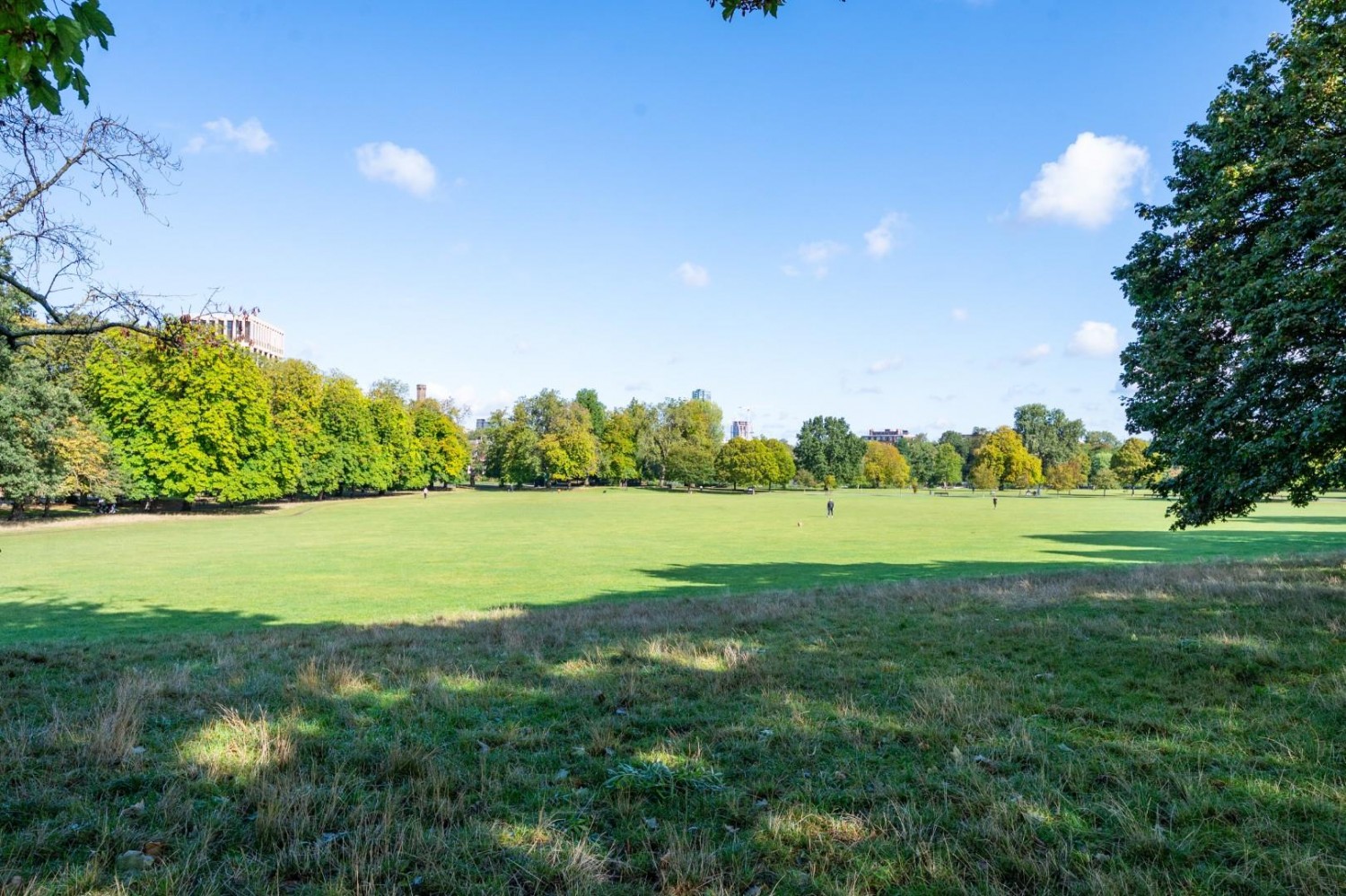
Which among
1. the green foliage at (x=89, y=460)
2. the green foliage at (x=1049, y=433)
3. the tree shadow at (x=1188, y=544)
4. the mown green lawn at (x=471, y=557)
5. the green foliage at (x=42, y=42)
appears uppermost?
the green foliage at (x=1049, y=433)

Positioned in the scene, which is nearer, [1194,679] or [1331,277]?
[1194,679]

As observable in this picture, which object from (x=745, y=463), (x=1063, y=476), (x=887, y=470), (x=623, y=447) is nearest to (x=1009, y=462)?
(x=1063, y=476)

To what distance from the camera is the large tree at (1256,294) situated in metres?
11.6

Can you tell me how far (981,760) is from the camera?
5.56 m

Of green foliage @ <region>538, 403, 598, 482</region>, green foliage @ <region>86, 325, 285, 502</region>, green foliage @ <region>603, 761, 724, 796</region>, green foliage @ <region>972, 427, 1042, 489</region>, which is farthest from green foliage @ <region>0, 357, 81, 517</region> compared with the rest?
green foliage @ <region>972, 427, 1042, 489</region>

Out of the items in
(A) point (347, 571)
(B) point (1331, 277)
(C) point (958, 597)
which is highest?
(B) point (1331, 277)

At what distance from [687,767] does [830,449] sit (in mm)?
172098

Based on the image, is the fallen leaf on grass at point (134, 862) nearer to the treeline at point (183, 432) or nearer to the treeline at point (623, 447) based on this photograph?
the treeline at point (183, 432)

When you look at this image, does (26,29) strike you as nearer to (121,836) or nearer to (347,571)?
(121,836)

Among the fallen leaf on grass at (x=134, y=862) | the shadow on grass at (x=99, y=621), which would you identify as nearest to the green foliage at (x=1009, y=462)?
the shadow on grass at (x=99, y=621)

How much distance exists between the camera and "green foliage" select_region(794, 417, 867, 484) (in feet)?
559

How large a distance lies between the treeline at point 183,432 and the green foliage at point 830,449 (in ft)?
346

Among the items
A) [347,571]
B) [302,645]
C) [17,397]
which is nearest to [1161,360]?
[302,645]

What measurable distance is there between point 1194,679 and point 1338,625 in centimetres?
490
